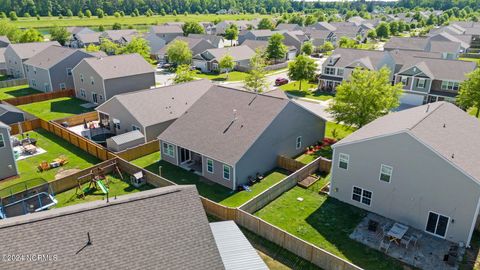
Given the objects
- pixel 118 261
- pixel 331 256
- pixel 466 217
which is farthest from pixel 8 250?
pixel 466 217

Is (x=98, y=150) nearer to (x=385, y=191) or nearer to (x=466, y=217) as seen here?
(x=385, y=191)

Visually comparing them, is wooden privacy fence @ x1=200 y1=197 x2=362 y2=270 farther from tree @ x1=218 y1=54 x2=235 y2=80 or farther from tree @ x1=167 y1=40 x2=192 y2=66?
tree @ x1=167 y1=40 x2=192 y2=66

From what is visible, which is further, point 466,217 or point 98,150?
point 98,150

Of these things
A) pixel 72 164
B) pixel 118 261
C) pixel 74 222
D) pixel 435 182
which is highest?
pixel 74 222

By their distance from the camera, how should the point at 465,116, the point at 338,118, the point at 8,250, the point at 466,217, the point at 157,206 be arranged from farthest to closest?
the point at 338,118, the point at 465,116, the point at 466,217, the point at 157,206, the point at 8,250

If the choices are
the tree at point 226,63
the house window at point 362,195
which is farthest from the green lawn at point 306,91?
the house window at point 362,195

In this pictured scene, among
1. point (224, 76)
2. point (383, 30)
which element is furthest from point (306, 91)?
point (383, 30)
